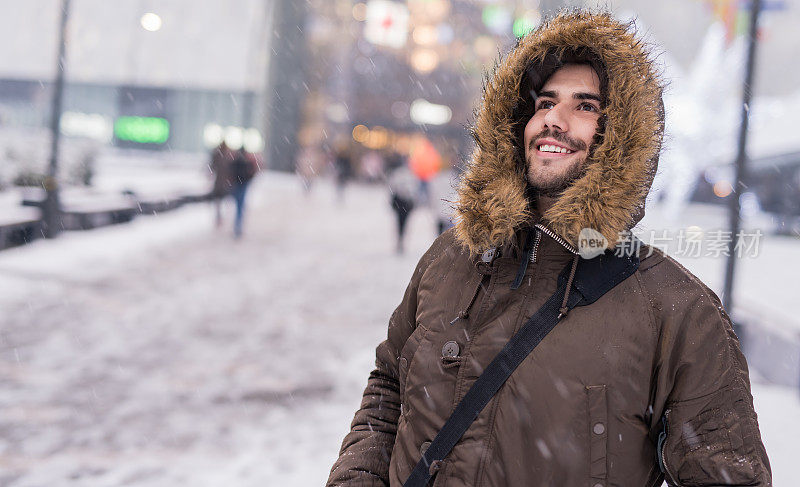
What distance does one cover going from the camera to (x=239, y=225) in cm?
1435

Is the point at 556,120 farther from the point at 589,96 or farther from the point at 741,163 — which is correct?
the point at 741,163

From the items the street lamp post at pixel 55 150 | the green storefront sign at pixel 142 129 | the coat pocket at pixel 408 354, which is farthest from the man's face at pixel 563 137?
the green storefront sign at pixel 142 129

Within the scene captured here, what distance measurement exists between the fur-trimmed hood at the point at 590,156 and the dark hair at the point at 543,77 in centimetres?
2

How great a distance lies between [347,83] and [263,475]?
4783 cm

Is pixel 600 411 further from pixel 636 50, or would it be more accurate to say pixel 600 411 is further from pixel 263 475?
pixel 263 475

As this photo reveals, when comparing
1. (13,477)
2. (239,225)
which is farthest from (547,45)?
(239,225)

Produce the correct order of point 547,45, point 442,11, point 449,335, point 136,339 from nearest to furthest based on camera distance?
point 449,335, point 547,45, point 136,339, point 442,11

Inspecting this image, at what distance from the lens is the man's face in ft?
6.41

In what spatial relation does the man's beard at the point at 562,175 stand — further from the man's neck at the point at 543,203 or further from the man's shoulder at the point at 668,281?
the man's shoulder at the point at 668,281

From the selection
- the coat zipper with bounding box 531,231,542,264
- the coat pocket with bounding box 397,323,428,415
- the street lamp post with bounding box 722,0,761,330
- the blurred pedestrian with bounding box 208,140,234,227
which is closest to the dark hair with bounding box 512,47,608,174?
the coat zipper with bounding box 531,231,542,264

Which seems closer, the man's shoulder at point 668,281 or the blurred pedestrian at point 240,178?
the man's shoulder at point 668,281

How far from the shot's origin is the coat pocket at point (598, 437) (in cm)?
165

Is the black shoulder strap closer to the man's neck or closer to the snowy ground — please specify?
the man's neck

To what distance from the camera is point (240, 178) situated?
48.8 ft
